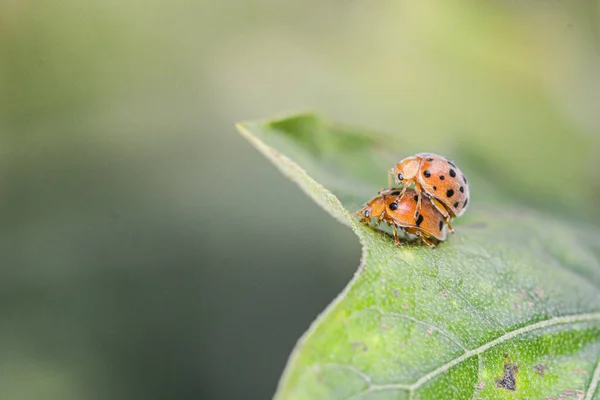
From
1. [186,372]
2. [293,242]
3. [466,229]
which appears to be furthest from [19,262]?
[466,229]

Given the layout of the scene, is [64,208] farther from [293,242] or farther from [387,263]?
[387,263]

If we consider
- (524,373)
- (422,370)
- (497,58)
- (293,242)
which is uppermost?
(497,58)

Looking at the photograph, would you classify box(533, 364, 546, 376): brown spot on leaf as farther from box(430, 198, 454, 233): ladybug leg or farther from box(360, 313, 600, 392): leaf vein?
Result: box(430, 198, 454, 233): ladybug leg

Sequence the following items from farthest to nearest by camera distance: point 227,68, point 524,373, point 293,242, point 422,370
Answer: point 227,68
point 293,242
point 524,373
point 422,370

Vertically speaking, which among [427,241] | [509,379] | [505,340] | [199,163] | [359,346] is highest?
[199,163]

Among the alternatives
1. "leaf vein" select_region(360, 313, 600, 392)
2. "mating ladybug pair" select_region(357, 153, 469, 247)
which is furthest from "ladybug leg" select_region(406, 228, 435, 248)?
"leaf vein" select_region(360, 313, 600, 392)

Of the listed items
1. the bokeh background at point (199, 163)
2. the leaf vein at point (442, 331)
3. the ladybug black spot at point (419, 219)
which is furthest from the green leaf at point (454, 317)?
the bokeh background at point (199, 163)

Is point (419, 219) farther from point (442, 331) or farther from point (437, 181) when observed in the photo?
point (442, 331)

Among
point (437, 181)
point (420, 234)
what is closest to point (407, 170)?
point (437, 181)
